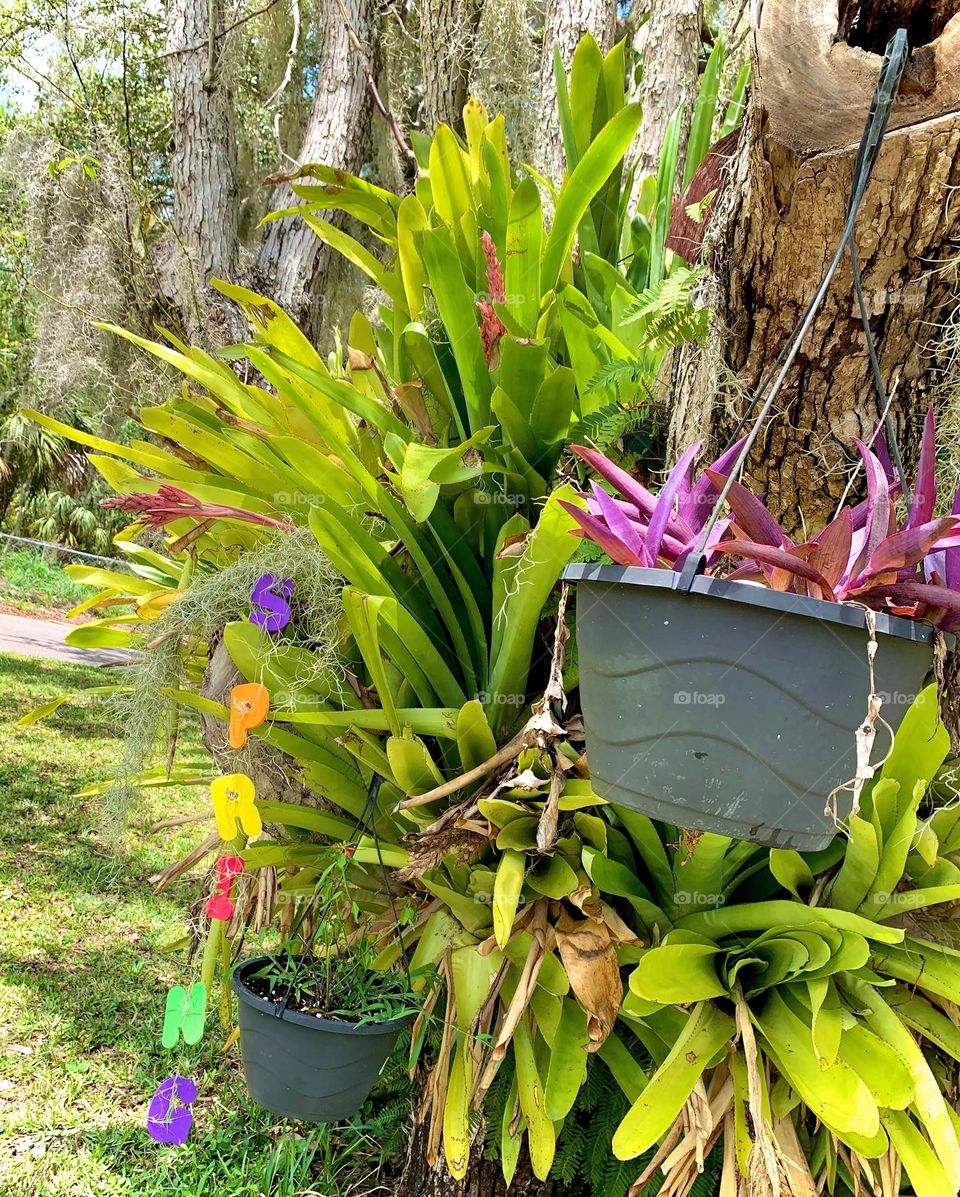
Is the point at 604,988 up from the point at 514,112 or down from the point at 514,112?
down

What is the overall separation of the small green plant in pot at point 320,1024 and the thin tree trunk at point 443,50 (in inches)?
98.3

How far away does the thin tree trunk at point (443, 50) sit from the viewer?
107 inches

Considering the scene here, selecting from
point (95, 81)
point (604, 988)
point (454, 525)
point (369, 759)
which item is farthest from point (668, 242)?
point (95, 81)

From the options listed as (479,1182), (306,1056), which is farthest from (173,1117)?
(479,1182)

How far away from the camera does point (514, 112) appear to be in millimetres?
3127

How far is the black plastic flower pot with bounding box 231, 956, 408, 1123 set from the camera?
1267 millimetres

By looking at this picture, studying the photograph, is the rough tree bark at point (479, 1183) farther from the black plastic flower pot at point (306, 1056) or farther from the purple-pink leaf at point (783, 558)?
the purple-pink leaf at point (783, 558)

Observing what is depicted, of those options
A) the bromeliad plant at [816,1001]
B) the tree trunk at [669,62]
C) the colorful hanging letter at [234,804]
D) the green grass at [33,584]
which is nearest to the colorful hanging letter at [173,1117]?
the colorful hanging letter at [234,804]

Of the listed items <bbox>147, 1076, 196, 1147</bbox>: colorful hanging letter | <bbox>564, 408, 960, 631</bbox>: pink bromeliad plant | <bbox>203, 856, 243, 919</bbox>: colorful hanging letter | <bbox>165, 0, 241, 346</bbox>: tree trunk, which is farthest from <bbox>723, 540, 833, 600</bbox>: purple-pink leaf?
<bbox>165, 0, 241, 346</bbox>: tree trunk

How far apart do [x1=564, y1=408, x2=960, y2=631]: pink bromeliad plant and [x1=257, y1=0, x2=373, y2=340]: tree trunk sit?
3050mm

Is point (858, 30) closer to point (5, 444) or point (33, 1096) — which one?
point (33, 1096)

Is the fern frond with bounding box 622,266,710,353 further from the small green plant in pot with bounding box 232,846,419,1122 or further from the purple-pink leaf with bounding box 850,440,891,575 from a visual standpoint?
the small green plant in pot with bounding box 232,846,419,1122

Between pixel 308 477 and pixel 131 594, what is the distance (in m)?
→ 0.72

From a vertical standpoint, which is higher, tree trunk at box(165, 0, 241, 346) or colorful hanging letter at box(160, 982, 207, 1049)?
tree trunk at box(165, 0, 241, 346)
